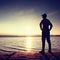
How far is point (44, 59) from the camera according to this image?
28.3ft

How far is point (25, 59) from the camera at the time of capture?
8.67 metres

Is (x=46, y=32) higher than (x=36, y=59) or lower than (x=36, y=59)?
higher

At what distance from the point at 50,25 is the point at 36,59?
10.5ft

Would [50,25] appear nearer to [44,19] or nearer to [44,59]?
[44,19]

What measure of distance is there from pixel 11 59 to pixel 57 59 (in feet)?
7.34

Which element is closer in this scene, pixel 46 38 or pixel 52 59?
pixel 52 59

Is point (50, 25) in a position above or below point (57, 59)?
above

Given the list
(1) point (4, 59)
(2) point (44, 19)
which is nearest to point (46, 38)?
(2) point (44, 19)

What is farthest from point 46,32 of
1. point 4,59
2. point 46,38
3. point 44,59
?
point 4,59

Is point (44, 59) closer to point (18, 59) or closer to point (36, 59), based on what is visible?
point (36, 59)

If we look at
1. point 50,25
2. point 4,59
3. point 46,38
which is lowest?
point 4,59

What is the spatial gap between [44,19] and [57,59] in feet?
10.7

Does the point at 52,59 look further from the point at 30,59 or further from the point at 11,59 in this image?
the point at 11,59

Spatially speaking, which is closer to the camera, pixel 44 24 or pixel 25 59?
pixel 25 59
